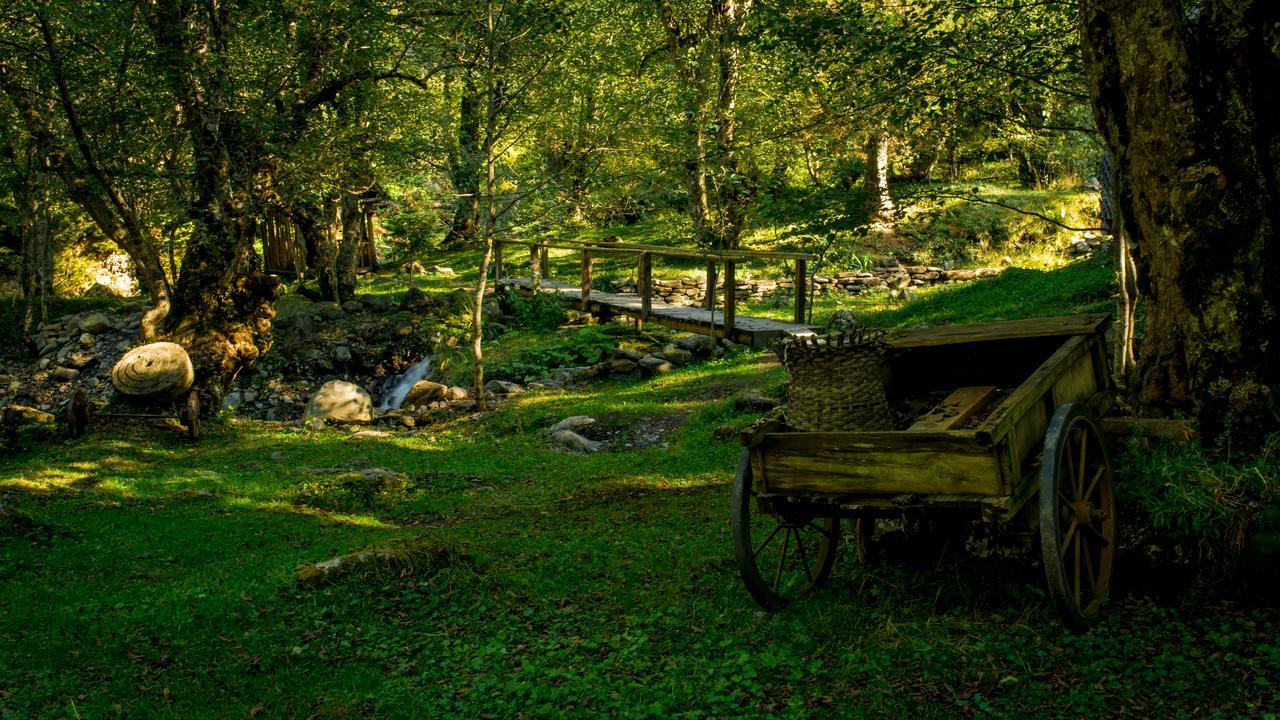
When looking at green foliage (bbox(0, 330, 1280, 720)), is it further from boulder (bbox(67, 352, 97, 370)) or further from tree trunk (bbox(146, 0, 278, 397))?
boulder (bbox(67, 352, 97, 370))

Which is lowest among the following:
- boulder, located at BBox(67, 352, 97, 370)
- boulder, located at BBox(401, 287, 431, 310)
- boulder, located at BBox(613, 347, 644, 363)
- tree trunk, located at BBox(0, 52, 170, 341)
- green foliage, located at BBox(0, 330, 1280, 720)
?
green foliage, located at BBox(0, 330, 1280, 720)

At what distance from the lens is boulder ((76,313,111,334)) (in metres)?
19.8

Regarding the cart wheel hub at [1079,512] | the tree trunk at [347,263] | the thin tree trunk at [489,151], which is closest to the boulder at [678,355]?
the thin tree trunk at [489,151]

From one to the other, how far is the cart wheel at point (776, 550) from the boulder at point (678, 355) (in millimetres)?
7704

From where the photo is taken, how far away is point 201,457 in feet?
36.3

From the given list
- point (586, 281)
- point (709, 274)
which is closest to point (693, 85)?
point (709, 274)

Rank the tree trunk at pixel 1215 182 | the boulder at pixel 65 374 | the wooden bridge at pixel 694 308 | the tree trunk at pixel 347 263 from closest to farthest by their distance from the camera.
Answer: the tree trunk at pixel 1215 182 → the wooden bridge at pixel 694 308 → the boulder at pixel 65 374 → the tree trunk at pixel 347 263

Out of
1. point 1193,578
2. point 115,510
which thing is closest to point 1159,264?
point 1193,578

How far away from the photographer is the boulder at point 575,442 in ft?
36.5

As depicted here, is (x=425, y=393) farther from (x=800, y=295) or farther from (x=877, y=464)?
(x=877, y=464)

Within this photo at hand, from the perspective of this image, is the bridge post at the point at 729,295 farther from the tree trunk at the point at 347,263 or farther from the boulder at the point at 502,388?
the tree trunk at the point at 347,263

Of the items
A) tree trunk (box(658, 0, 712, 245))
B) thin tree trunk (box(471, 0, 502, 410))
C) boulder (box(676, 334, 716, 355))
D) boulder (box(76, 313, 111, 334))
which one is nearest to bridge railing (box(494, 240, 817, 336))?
thin tree trunk (box(471, 0, 502, 410))

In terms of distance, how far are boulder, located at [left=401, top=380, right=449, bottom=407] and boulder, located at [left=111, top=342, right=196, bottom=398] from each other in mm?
3556

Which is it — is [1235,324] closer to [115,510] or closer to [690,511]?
[690,511]
